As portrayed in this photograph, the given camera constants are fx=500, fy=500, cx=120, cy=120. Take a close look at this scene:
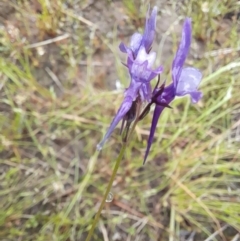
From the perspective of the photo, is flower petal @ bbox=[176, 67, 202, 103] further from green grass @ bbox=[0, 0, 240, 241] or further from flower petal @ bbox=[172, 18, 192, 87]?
green grass @ bbox=[0, 0, 240, 241]

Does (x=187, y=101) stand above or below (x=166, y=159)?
above

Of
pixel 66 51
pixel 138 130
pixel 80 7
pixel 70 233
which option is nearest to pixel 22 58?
pixel 66 51

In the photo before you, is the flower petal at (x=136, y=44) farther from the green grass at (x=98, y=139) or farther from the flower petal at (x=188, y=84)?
the green grass at (x=98, y=139)

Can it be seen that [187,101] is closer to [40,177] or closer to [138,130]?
[138,130]

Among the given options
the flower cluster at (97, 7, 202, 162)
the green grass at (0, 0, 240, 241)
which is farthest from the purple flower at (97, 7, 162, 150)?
the green grass at (0, 0, 240, 241)

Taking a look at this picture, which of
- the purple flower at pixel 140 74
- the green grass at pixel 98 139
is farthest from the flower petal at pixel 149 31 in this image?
the green grass at pixel 98 139

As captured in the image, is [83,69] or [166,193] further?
[83,69]

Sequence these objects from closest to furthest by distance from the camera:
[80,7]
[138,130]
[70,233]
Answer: [70,233] < [138,130] < [80,7]
